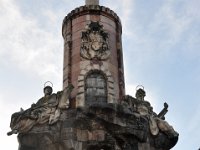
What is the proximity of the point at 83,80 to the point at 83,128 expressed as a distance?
3.45 metres

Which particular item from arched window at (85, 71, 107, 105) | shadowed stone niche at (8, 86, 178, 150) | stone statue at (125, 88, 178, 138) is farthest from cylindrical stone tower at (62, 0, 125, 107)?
shadowed stone niche at (8, 86, 178, 150)

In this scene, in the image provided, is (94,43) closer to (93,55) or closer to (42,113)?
(93,55)

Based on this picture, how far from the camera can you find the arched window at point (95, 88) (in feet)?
77.9

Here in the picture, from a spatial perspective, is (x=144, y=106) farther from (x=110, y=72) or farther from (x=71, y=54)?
(x=71, y=54)

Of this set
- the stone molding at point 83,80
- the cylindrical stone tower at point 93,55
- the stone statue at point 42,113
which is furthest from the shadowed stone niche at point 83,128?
the cylindrical stone tower at point 93,55

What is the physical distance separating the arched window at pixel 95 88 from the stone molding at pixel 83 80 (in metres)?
0.18

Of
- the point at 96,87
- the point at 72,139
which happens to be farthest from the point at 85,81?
the point at 72,139

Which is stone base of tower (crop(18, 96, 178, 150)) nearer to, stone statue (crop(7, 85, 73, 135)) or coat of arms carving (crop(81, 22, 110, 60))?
stone statue (crop(7, 85, 73, 135))

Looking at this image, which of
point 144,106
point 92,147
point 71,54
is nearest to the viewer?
point 92,147

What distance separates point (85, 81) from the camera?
80.6 feet

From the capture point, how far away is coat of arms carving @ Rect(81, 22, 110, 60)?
25.4 m

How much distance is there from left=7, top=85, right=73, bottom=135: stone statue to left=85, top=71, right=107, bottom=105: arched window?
120 centimetres

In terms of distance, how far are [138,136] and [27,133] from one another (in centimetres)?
560

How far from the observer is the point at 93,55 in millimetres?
25297
